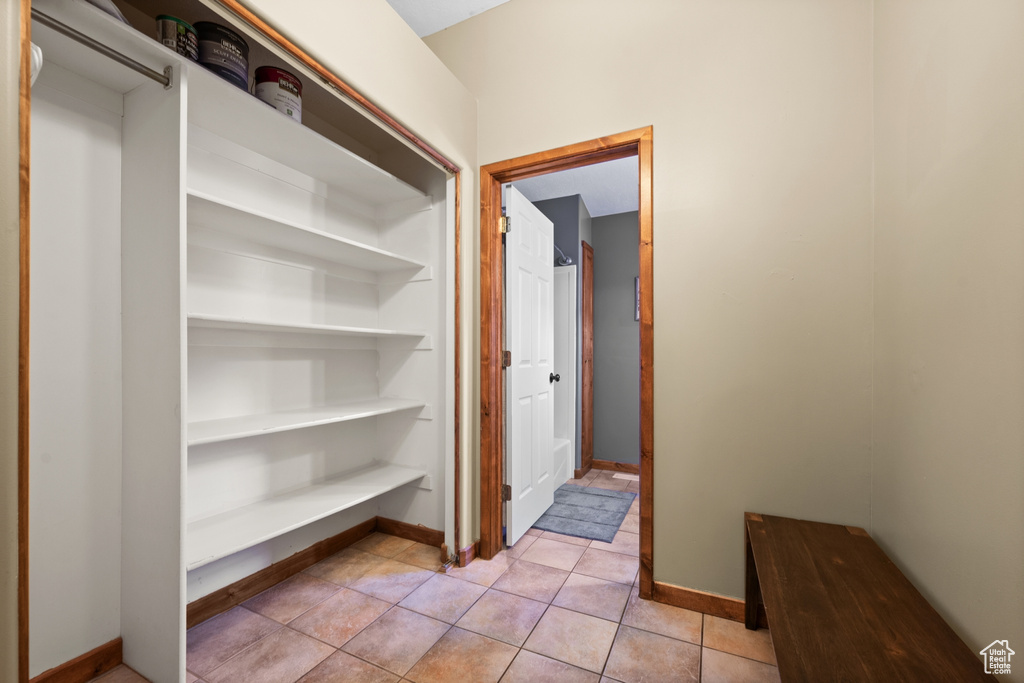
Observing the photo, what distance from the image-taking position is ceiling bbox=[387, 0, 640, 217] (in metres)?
2.34

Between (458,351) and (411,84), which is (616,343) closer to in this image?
(458,351)

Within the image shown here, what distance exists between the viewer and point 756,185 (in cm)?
180

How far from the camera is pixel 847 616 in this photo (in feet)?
3.67

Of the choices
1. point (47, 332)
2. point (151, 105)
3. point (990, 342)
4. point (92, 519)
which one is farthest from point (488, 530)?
point (151, 105)

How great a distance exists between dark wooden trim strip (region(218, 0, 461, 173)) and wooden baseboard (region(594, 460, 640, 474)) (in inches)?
128

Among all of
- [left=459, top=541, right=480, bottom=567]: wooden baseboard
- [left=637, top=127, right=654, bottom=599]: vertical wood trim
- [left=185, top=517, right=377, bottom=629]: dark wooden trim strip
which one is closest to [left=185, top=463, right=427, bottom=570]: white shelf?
[left=185, top=517, right=377, bottom=629]: dark wooden trim strip

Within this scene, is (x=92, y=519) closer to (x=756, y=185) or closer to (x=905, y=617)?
(x=905, y=617)

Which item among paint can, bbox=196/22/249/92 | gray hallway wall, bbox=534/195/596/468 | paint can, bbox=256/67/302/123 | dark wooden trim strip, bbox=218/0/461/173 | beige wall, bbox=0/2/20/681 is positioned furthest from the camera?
gray hallway wall, bbox=534/195/596/468

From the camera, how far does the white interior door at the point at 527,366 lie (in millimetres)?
2482

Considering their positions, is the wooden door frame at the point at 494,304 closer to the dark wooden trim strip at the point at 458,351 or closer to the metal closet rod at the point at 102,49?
the dark wooden trim strip at the point at 458,351

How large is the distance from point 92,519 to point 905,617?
2329 millimetres

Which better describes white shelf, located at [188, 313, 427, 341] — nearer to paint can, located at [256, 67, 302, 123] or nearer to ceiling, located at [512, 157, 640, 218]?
paint can, located at [256, 67, 302, 123]

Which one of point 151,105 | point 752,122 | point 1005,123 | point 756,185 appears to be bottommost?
point 1005,123

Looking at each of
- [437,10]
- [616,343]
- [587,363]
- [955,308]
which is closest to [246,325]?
[437,10]
